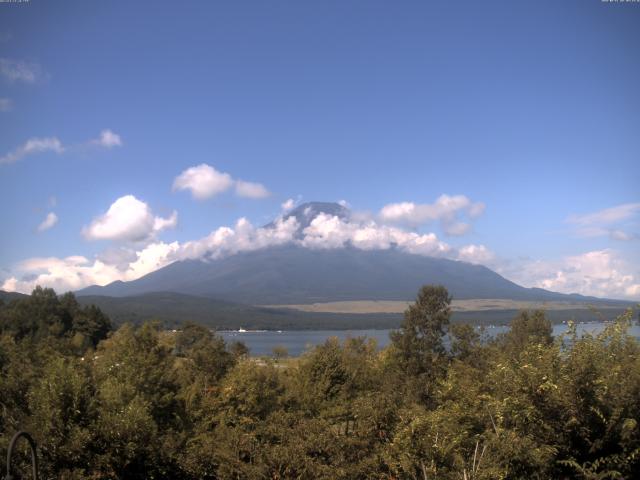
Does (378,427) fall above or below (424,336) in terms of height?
below

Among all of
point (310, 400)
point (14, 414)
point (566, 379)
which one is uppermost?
point (566, 379)

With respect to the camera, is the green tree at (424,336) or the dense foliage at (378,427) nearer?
the dense foliage at (378,427)

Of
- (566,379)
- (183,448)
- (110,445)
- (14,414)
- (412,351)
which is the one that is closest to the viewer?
(566,379)

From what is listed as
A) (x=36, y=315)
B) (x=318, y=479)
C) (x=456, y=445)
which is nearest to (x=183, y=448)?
(x=318, y=479)

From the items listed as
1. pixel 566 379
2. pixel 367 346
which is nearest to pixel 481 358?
pixel 367 346

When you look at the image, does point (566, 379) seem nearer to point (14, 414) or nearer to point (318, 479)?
point (318, 479)

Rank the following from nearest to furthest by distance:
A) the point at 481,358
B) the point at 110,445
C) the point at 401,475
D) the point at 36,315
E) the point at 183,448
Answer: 1. the point at 401,475
2. the point at 110,445
3. the point at 183,448
4. the point at 481,358
5. the point at 36,315

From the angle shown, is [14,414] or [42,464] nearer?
[42,464]

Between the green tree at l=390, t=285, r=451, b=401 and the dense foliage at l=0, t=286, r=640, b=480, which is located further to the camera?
the green tree at l=390, t=285, r=451, b=401

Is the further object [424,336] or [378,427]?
[424,336]

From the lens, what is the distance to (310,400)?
24.9m

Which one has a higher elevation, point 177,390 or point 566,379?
point 566,379

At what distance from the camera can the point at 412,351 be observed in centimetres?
3434

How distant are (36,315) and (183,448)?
65.4 meters
